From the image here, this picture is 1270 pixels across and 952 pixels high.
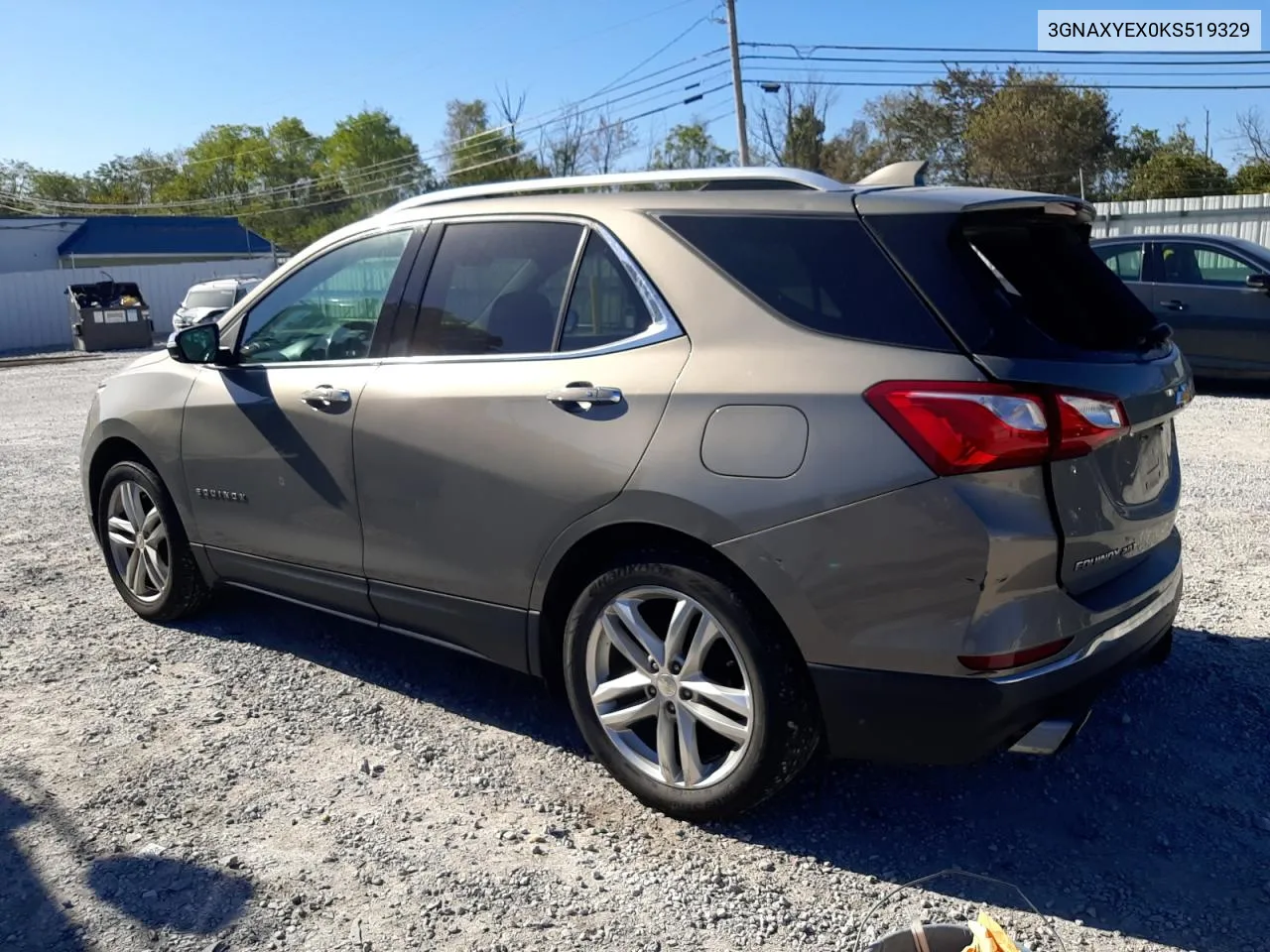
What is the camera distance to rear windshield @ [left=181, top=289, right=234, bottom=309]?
2530cm

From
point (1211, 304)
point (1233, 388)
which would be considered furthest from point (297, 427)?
point (1233, 388)

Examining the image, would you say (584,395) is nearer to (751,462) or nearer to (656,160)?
(751,462)

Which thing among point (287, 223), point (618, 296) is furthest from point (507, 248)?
point (287, 223)

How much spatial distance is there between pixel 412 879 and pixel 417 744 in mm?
856

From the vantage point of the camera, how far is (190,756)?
377 centimetres

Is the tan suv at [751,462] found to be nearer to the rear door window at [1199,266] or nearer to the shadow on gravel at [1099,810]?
the shadow on gravel at [1099,810]

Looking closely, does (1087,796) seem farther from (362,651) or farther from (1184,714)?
(362,651)

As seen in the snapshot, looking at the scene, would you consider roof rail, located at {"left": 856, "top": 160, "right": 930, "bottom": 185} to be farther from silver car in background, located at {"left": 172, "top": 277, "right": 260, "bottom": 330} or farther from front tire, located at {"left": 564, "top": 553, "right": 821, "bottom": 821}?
silver car in background, located at {"left": 172, "top": 277, "right": 260, "bottom": 330}

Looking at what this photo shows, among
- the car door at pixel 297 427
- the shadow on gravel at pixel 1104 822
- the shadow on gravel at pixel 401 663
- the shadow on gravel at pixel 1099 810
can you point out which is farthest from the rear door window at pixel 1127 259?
the car door at pixel 297 427

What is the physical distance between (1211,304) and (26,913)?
11.0 metres

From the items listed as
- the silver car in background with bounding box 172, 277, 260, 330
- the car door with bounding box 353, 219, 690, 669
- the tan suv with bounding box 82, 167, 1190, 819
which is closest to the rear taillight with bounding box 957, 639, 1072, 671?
the tan suv with bounding box 82, 167, 1190, 819

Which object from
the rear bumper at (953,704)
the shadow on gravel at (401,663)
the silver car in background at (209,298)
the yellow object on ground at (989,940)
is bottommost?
the shadow on gravel at (401,663)

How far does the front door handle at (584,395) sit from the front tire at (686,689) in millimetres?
473

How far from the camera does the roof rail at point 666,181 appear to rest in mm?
3283
